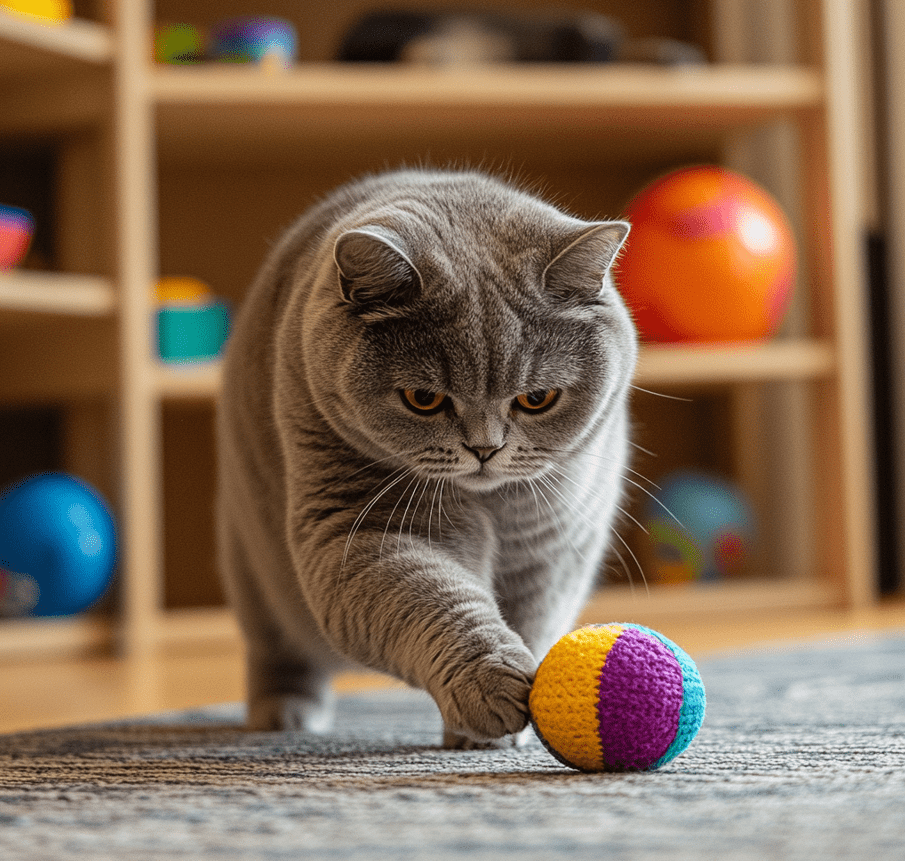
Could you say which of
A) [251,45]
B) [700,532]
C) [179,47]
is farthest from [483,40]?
[700,532]

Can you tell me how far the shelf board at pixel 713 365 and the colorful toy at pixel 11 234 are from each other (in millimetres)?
327

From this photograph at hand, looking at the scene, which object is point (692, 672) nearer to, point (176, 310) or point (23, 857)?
point (23, 857)

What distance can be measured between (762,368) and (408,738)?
1.41 m

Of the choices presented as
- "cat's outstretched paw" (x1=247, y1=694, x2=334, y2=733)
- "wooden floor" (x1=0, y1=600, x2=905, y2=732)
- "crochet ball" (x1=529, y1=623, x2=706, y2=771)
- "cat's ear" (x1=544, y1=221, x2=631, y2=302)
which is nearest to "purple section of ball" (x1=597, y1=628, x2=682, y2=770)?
"crochet ball" (x1=529, y1=623, x2=706, y2=771)

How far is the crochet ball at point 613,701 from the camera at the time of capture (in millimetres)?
885

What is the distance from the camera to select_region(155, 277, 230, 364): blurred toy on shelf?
2.29m

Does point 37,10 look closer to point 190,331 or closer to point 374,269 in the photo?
point 190,331

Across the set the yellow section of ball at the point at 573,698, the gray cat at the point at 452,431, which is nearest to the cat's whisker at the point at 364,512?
the gray cat at the point at 452,431

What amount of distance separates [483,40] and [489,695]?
5.88 ft

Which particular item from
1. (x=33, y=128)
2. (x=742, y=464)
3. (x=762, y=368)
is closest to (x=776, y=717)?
(x=762, y=368)

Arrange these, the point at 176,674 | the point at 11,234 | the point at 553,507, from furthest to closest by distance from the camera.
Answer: the point at 11,234
the point at 176,674
the point at 553,507

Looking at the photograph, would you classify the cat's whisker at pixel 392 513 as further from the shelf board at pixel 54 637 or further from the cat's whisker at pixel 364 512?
the shelf board at pixel 54 637

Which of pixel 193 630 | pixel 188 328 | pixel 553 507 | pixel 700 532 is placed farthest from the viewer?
pixel 700 532

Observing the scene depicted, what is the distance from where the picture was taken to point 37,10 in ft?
Answer: 7.07
